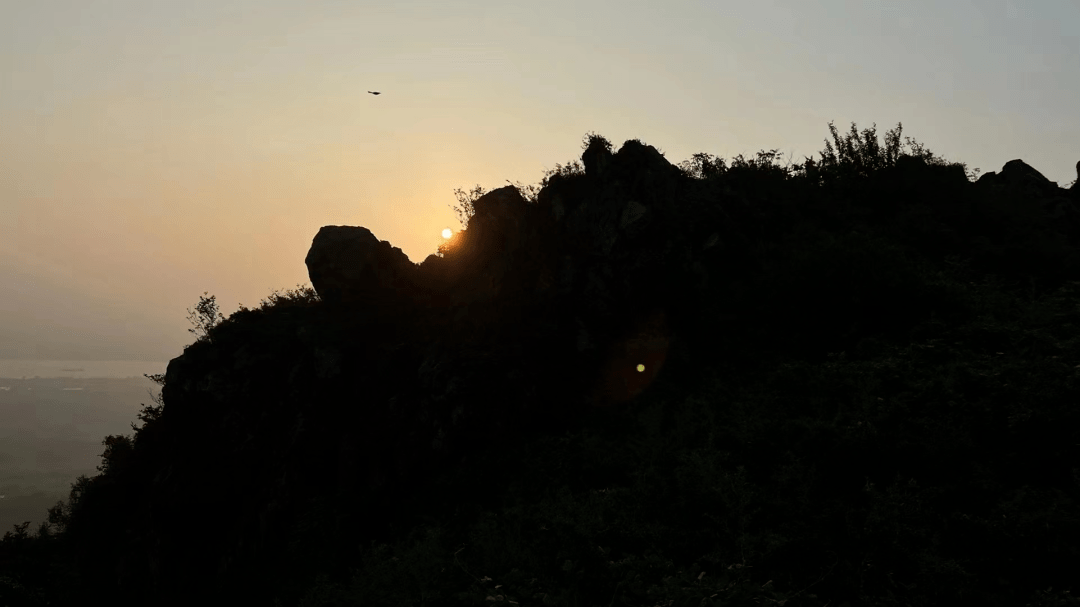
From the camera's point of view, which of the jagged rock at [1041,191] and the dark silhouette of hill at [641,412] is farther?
the jagged rock at [1041,191]

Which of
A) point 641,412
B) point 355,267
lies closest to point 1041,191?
point 641,412

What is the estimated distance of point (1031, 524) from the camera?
9.70 meters

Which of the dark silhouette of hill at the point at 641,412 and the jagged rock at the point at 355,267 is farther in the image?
the jagged rock at the point at 355,267

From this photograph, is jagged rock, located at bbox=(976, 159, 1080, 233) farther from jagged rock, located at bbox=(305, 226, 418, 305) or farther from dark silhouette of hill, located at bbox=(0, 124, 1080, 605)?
jagged rock, located at bbox=(305, 226, 418, 305)

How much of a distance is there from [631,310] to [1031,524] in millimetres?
13015

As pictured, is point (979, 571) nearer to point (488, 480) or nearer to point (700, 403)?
point (700, 403)

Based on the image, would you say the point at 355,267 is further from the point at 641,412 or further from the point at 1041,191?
the point at 1041,191

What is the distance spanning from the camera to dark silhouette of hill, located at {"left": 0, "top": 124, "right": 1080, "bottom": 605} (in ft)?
35.6

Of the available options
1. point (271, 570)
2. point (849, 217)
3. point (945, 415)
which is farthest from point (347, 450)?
point (849, 217)

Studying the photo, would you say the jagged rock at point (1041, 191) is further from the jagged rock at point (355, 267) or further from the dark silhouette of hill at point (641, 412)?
the jagged rock at point (355, 267)

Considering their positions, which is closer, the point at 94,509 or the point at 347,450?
the point at 347,450

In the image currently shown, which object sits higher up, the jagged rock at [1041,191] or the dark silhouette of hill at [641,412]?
the jagged rock at [1041,191]

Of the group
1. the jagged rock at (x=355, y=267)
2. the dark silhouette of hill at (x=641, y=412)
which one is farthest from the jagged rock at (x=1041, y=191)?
the jagged rock at (x=355, y=267)

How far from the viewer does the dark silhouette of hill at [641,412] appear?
10.9m
